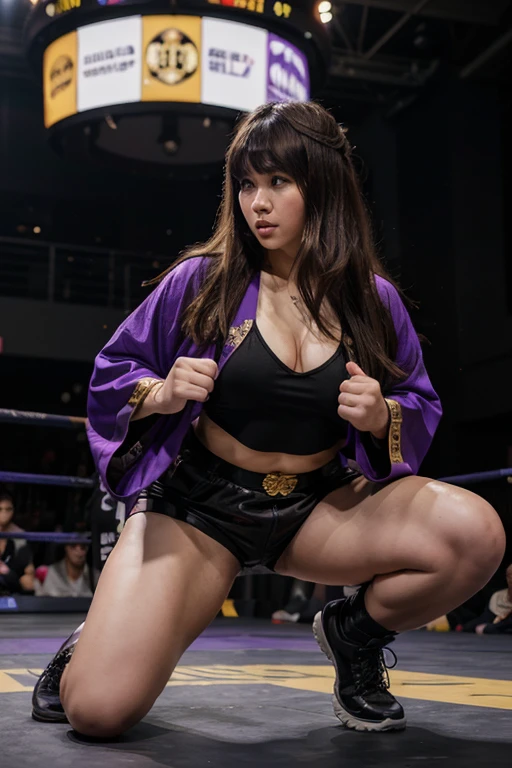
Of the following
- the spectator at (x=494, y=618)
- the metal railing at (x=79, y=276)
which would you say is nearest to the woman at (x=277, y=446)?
the spectator at (x=494, y=618)

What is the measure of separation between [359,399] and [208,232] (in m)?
10.2

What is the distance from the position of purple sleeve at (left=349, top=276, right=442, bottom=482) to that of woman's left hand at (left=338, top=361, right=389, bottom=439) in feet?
0.23

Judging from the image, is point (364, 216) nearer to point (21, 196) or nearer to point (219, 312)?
point (219, 312)

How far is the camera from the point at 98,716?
1320 millimetres

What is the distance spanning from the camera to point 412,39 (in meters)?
8.79

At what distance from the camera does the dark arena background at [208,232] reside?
1928 millimetres

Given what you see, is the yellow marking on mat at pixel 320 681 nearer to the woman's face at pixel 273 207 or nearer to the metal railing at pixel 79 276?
the woman's face at pixel 273 207

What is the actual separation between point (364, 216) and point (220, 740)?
0.88 metres

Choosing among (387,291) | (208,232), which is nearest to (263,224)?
(387,291)

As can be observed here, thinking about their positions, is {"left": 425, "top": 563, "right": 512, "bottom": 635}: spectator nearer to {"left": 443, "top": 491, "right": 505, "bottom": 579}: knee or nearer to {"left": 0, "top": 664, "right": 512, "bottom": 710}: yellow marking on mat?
{"left": 0, "top": 664, "right": 512, "bottom": 710}: yellow marking on mat

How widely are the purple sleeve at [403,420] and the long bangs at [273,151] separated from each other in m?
0.28

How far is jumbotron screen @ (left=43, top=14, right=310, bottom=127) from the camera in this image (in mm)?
6137

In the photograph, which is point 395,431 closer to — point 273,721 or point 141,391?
point 141,391

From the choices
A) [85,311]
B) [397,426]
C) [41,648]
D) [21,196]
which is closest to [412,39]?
[85,311]
